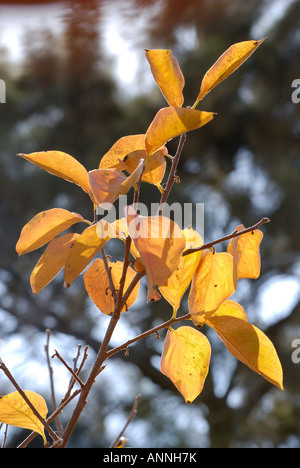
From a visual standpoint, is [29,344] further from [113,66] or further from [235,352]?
[235,352]

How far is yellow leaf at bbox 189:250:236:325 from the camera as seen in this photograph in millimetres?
263

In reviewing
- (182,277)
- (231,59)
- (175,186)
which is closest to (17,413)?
(182,277)

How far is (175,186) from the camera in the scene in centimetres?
205

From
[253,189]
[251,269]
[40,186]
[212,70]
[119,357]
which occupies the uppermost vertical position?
[212,70]

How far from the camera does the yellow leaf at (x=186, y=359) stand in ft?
0.92

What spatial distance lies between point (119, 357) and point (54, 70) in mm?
1351

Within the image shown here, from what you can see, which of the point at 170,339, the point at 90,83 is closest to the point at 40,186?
the point at 90,83

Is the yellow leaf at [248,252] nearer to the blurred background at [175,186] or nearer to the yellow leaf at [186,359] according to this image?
the yellow leaf at [186,359]

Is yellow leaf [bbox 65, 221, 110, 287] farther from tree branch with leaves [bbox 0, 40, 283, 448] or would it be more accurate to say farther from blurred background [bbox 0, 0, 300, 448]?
blurred background [bbox 0, 0, 300, 448]

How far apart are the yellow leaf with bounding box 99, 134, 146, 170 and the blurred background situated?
5.08 feet

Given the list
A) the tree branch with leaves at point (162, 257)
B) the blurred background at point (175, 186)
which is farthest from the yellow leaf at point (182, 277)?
the blurred background at point (175, 186)

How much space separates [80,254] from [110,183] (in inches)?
1.7

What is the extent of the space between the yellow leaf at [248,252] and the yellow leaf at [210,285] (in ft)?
0.04

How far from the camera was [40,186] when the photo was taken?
2.00 metres
